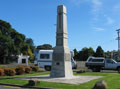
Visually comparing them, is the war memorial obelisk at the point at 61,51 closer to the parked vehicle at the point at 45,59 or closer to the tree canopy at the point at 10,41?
the parked vehicle at the point at 45,59

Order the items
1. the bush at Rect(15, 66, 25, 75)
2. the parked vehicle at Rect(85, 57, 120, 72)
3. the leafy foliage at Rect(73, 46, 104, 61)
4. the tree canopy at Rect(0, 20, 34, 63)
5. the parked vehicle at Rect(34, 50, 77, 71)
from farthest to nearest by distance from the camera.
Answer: the leafy foliage at Rect(73, 46, 104, 61) < the tree canopy at Rect(0, 20, 34, 63) < the parked vehicle at Rect(34, 50, 77, 71) < the parked vehicle at Rect(85, 57, 120, 72) < the bush at Rect(15, 66, 25, 75)

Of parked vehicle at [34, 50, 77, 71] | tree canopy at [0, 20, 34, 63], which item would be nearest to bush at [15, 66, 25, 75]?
parked vehicle at [34, 50, 77, 71]

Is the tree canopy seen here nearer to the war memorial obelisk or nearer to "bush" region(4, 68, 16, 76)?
"bush" region(4, 68, 16, 76)

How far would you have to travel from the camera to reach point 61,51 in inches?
714

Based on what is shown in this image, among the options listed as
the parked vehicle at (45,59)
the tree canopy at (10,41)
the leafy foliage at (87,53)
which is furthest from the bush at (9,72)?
the leafy foliage at (87,53)

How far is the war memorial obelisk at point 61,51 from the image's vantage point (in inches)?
708

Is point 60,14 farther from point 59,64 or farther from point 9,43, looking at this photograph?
point 9,43

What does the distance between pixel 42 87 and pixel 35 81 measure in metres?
0.98

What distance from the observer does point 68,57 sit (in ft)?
61.9

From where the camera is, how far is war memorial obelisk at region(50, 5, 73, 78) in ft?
59.0

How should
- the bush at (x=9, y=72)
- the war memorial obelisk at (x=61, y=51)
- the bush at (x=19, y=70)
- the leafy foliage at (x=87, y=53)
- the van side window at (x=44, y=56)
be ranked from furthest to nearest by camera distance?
1. the leafy foliage at (x=87, y=53)
2. the van side window at (x=44, y=56)
3. the bush at (x=19, y=70)
4. the bush at (x=9, y=72)
5. the war memorial obelisk at (x=61, y=51)

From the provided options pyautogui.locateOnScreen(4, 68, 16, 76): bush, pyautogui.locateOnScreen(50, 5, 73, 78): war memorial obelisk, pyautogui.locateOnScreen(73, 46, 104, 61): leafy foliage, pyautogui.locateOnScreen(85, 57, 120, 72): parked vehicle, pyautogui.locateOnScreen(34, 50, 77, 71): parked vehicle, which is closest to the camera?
pyautogui.locateOnScreen(50, 5, 73, 78): war memorial obelisk

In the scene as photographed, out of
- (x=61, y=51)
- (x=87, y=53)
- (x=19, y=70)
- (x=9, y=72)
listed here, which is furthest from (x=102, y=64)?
(x=87, y=53)

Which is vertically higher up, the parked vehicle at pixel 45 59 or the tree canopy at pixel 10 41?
the tree canopy at pixel 10 41
